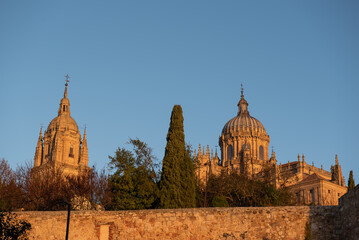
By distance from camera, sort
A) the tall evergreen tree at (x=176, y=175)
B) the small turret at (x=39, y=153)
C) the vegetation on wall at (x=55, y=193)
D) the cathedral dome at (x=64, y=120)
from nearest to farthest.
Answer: the tall evergreen tree at (x=176, y=175) → the vegetation on wall at (x=55, y=193) → the small turret at (x=39, y=153) → the cathedral dome at (x=64, y=120)

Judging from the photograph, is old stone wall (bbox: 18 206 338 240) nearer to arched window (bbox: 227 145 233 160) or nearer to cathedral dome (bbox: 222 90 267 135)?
cathedral dome (bbox: 222 90 267 135)

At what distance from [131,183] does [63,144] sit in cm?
6298

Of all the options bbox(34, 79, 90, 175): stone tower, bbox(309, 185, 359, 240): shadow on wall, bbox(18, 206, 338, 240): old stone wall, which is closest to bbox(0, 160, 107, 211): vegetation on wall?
bbox(18, 206, 338, 240): old stone wall

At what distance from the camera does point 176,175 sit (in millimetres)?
32312

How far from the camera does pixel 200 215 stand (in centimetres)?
2478

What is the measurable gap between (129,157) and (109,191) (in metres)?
3.42

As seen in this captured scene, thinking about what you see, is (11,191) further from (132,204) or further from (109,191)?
(132,204)

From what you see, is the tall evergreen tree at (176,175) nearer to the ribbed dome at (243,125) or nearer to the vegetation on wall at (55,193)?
the vegetation on wall at (55,193)

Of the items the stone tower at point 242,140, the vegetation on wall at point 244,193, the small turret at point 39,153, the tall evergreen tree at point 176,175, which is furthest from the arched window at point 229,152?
the tall evergreen tree at point 176,175

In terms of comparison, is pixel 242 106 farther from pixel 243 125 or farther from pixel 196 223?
pixel 196 223

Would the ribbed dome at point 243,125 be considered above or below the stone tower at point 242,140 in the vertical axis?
above

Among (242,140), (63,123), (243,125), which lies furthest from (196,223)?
(63,123)

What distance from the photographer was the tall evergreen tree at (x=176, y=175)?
31469 mm

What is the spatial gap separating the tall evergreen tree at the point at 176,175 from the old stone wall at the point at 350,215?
1151 centimetres
